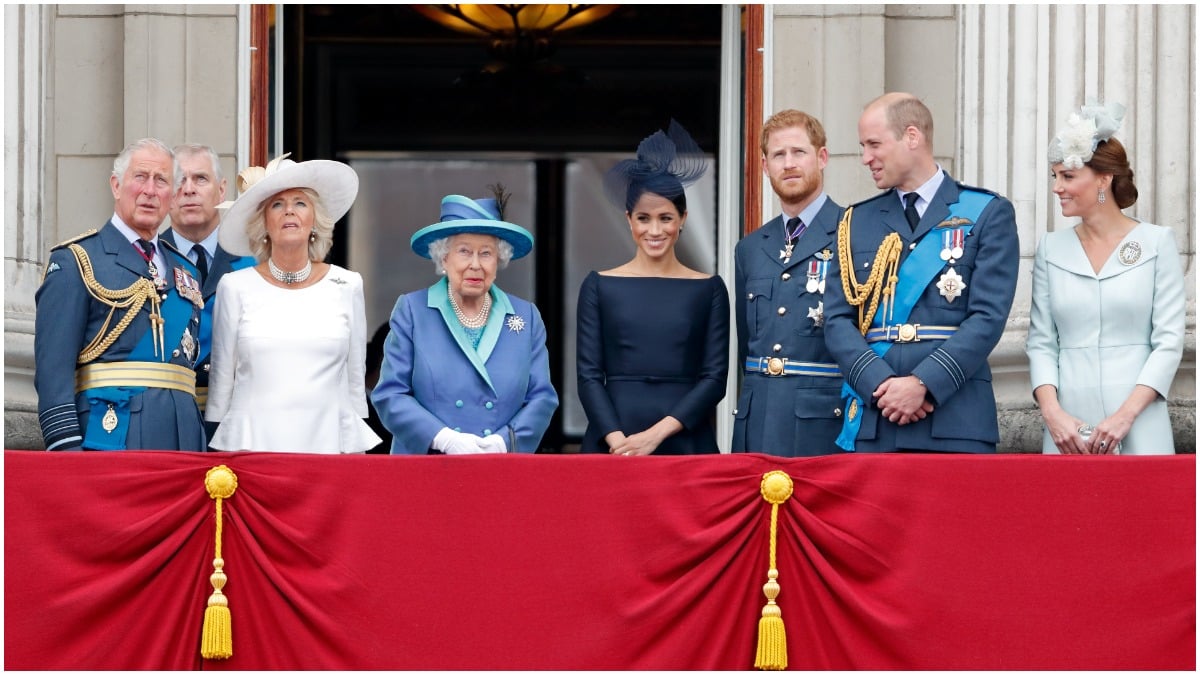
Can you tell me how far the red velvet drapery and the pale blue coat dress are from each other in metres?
0.63

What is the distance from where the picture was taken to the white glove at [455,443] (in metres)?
5.62

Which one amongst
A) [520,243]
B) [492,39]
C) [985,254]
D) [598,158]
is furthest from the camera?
[598,158]

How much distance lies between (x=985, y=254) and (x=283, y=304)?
2.02 meters

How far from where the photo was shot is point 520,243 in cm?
600

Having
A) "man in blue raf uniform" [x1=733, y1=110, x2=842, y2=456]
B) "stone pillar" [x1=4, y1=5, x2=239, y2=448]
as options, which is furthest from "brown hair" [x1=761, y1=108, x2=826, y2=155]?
"stone pillar" [x1=4, y1=5, x2=239, y2=448]

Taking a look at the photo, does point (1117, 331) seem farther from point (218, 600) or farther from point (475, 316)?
point (218, 600)

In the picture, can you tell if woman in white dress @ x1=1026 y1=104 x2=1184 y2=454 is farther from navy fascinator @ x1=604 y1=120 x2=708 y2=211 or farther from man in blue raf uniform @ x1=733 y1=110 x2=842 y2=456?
navy fascinator @ x1=604 y1=120 x2=708 y2=211

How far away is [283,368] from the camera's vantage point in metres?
5.64

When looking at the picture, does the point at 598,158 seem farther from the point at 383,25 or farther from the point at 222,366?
the point at 222,366

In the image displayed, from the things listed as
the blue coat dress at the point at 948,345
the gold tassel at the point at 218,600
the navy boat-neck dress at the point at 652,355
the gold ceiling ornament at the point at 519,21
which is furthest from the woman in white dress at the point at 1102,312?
the gold ceiling ornament at the point at 519,21

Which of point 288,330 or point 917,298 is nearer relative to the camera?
point 917,298

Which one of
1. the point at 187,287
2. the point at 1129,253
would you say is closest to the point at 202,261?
the point at 187,287

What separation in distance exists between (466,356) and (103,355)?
41.2 inches

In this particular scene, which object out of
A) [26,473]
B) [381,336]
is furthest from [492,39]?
[26,473]
